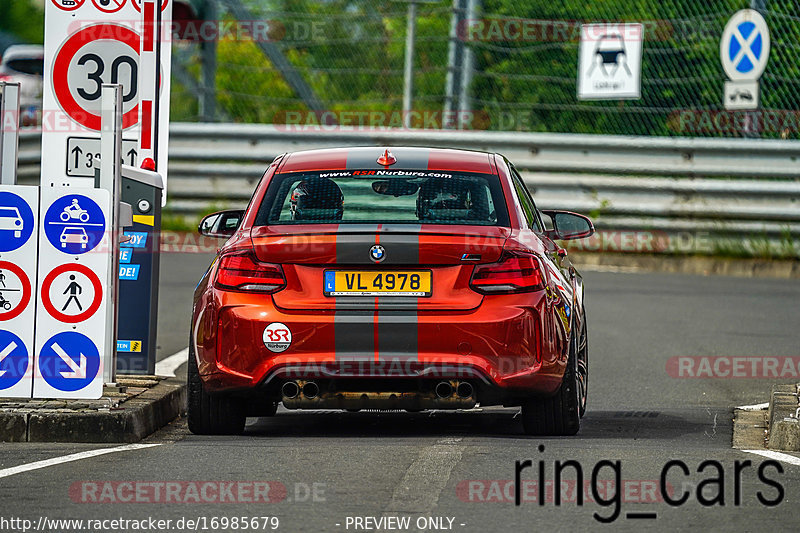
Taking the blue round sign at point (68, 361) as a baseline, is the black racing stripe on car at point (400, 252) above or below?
above

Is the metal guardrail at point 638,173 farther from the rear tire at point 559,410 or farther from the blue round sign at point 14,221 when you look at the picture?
the blue round sign at point 14,221

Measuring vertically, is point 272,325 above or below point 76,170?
below

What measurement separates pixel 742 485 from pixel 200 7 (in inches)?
569

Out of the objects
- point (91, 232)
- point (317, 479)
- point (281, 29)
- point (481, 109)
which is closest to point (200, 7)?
point (281, 29)

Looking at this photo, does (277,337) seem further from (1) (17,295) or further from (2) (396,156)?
(1) (17,295)

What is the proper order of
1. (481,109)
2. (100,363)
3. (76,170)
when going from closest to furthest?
(100,363) < (76,170) < (481,109)

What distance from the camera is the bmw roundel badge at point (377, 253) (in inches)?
308

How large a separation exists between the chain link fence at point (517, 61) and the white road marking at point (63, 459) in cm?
1032

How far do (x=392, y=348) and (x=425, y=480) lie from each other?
114cm

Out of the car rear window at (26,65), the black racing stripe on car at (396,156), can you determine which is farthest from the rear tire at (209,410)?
the car rear window at (26,65)

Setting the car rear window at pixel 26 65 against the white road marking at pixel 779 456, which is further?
the car rear window at pixel 26 65

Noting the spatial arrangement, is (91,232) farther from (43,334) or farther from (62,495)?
(62,495)

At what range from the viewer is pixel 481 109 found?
1889cm

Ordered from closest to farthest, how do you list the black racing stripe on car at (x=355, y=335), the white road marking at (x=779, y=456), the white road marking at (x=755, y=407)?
the white road marking at (x=779, y=456), the black racing stripe on car at (x=355, y=335), the white road marking at (x=755, y=407)
